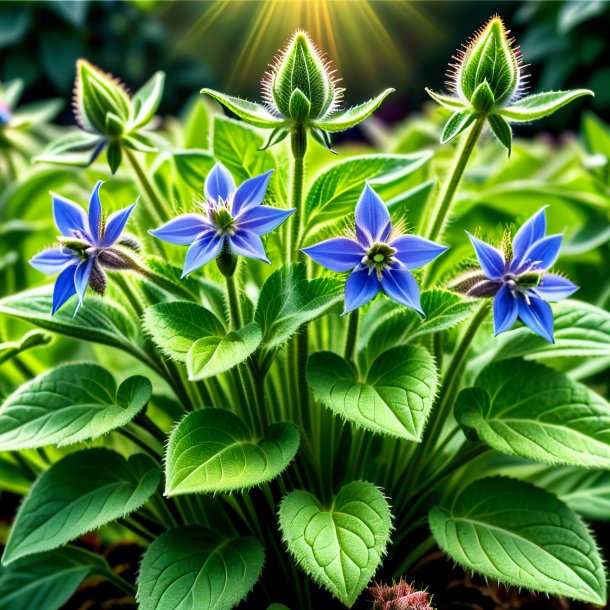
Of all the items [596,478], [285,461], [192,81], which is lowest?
[192,81]

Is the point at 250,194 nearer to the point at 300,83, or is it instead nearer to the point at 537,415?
the point at 300,83

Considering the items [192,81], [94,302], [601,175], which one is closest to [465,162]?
[94,302]

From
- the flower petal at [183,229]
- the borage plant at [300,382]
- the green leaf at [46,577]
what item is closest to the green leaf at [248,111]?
the borage plant at [300,382]

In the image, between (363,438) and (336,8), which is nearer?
(363,438)

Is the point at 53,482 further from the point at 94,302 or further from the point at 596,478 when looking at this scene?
the point at 596,478

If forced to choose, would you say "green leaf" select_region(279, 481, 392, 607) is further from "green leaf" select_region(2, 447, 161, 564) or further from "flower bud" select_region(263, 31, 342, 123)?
"flower bud" select_region(263, 31, 342, 123)
